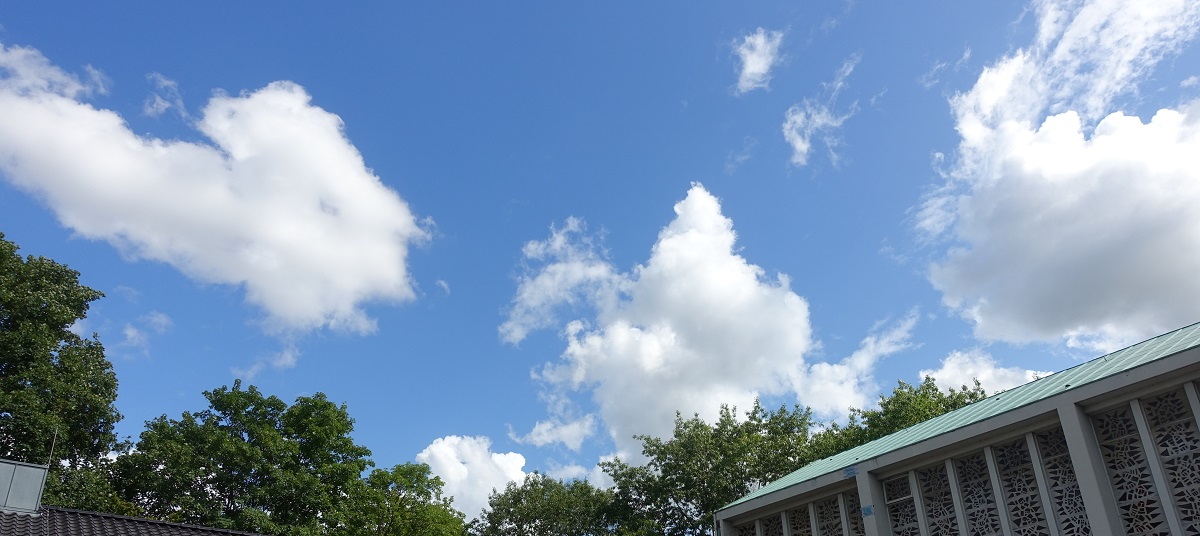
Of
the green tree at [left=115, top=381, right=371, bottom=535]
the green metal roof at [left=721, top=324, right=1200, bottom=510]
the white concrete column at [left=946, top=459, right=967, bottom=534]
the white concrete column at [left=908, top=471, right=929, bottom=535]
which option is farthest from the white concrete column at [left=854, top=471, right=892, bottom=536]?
the green tree at [left=115, top=381, right=371, bottom=535]

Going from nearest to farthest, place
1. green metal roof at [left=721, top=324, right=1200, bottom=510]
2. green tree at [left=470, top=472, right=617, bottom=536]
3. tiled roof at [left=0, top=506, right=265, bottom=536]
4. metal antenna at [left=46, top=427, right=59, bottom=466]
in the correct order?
green metal roof at [left=721, top=324, right=1200, bottom=510] < tiled roof at [left=0, top=506, right=265, bottom=536] < metal antenna at [left=46, top=427, right=59, bottom=466] < green tree at [left=470, top=472, right=617, bottom=536]

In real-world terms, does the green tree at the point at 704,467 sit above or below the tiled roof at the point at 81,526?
above

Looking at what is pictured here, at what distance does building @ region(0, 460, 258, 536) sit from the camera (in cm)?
1338

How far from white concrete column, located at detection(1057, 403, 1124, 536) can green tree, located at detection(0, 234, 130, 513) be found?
A: 83.8 ft

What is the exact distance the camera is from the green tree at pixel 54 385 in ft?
74.8

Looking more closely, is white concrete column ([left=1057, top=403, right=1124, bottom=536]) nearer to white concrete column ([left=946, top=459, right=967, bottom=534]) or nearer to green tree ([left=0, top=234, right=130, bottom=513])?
white concrete column ([left=946, top=459, right=967, bottom=534])

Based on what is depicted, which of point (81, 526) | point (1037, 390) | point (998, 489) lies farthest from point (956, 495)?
point (81, 526)

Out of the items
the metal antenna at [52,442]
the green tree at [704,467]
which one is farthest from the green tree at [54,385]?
the green tree at [704,467]

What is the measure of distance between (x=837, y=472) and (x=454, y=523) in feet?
64.1

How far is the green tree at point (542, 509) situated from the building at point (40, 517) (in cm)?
2726

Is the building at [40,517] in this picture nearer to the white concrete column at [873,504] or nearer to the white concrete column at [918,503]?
the white concrete column at [873,504]

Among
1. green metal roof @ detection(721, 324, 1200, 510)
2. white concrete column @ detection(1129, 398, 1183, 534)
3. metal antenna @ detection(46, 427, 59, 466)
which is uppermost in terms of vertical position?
metal antenna @ detection(46, 427, 59, 466)

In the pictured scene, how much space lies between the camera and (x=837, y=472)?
14922 millimetres

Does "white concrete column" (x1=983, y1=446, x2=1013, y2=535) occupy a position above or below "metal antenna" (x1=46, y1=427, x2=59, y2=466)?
below
